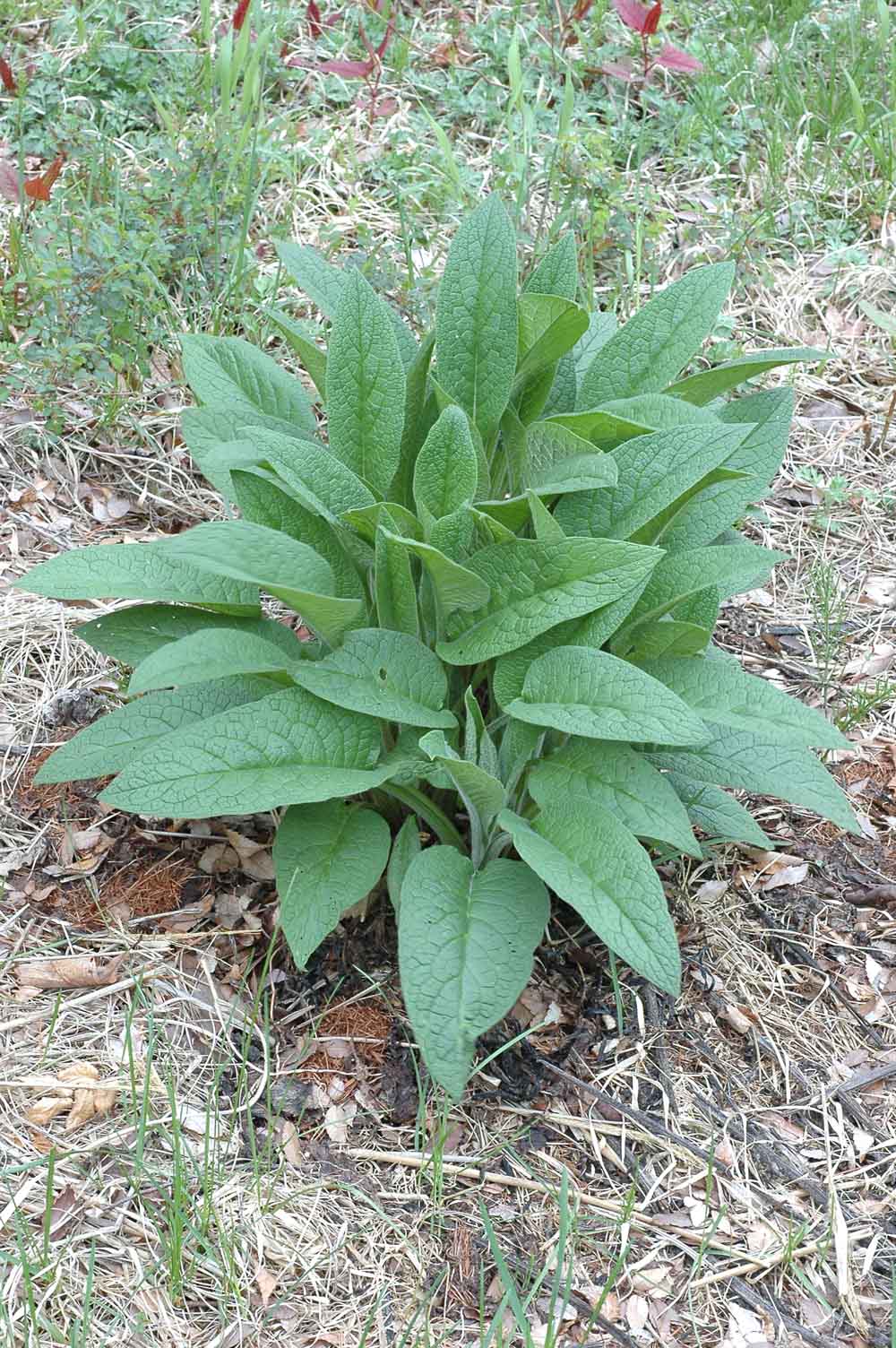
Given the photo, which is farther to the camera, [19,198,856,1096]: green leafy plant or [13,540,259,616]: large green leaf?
[13,540,259,616]: large green leaf

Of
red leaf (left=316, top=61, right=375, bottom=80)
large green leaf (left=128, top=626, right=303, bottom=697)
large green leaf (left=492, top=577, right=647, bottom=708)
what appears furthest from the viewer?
red leaf (left=316, top=61, right=375, bottom=80)

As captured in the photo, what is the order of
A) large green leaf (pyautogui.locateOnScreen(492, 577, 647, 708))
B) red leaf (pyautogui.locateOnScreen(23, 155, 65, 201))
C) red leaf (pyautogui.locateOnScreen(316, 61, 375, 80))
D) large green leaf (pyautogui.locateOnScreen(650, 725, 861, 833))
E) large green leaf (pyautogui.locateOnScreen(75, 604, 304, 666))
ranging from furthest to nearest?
red leaf (pyautogui.locateOnScreen(316, 61, 375, 80))
red leaf (pyautogui.locateOnScreen(23, 155, 65, 201))
large green leaf (pyautogui.locateOnScreen(75, 604, 304, 666))
large green leaf (pyautogui.locateOnScreen(650, 725, 861, 833))
large green leaf (pyautogui.locateOnScreen(492, 577, 647, 708))

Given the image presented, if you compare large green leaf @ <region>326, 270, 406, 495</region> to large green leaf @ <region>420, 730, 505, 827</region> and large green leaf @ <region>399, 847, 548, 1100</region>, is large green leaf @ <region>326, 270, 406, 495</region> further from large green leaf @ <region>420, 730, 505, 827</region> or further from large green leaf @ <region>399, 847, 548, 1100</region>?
large green leaf @ <region>399, 847, 548, 1100</region>

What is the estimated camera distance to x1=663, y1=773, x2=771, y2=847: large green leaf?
1966 mm

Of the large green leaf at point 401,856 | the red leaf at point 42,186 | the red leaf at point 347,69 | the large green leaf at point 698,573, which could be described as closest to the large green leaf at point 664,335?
the large green leaf at point 698,573

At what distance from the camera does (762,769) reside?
6.39 ft

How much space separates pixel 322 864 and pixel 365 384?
0.74 meters

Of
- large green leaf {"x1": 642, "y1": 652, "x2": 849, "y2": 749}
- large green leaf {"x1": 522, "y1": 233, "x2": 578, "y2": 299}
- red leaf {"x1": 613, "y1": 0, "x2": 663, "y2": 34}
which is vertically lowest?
large green leaf {"x1": 642, "y1": 652, "x2": 849, "y2": 749}

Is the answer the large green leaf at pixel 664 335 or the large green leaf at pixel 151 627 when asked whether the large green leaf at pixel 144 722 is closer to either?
the large green leaf at pixel 151 627

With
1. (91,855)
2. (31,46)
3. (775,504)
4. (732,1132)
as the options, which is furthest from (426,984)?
(31,46)

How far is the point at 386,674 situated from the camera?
1.83 meters

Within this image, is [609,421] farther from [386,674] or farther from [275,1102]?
[275,1102]

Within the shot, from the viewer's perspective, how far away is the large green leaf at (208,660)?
1.69 m

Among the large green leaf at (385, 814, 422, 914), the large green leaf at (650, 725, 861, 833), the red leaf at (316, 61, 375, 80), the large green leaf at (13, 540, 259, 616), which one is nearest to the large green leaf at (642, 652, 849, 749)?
the large green leaf at (650, 725, 861, 833)
